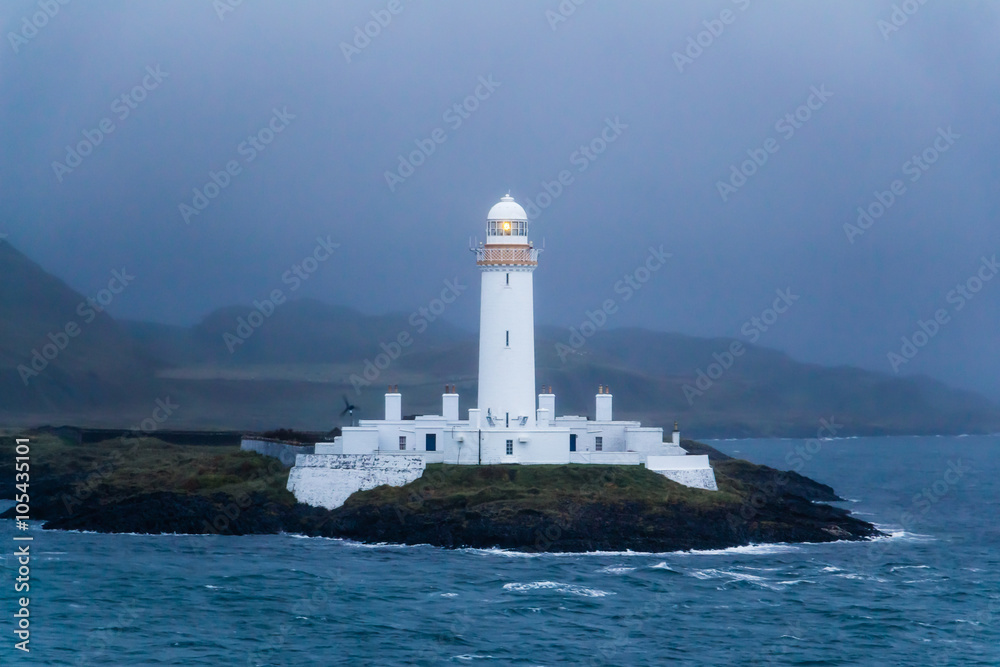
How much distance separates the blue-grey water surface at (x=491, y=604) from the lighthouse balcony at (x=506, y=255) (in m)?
9.72

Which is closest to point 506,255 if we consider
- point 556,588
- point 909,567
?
point 556,588

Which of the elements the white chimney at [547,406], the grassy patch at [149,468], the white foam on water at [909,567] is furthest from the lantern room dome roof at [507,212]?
the white foam on water at [909,567]

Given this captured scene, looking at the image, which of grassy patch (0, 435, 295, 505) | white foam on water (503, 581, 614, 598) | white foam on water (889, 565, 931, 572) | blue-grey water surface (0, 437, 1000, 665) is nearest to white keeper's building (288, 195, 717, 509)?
grassy patch (0, 435, 295, 505)

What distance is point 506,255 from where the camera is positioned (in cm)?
4141

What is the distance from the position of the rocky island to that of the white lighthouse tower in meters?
2.51

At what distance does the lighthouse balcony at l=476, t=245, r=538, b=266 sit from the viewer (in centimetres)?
4134

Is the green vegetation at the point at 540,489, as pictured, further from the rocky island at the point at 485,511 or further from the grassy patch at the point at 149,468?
the grassy patch at the point at 149,468

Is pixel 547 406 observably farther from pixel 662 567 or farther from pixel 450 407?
pixel 662 567

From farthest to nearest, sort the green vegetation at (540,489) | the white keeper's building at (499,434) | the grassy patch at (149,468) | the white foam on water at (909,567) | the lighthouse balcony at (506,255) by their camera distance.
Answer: the grassy patch at (149,468), the lighthouse balcony at (506,255), the white keeper's building at (499,434), the green vegetation at (540,489), the white foam on water at (909,567)

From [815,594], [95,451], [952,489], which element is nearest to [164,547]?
[815,594]

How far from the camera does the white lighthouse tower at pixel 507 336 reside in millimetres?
41375

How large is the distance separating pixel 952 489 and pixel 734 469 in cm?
1660

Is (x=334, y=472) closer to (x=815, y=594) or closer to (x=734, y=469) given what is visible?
(x=815, y=594)

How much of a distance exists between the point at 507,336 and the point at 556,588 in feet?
38.4
